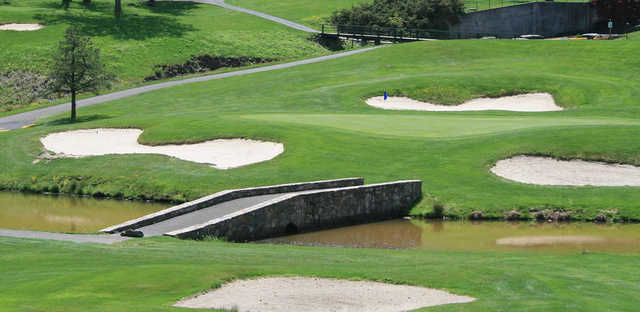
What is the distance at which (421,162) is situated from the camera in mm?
35312

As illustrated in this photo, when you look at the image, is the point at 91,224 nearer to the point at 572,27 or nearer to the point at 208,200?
the point at 208,200

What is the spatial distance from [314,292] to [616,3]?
3833 inches

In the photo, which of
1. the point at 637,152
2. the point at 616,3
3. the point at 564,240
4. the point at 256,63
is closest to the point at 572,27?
the point at 616,3

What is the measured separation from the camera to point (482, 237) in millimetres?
27969

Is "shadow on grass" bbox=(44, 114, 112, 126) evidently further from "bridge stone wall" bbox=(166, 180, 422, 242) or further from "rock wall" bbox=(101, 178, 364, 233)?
"bridge stone wall" bbox=(166, 180, 422, 242)

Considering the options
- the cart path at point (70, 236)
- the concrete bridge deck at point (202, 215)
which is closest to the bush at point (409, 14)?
the concrete bridge deck at point (202, 215)

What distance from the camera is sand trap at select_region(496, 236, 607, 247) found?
27031 millimetres

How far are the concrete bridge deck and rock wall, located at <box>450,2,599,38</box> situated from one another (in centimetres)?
7209

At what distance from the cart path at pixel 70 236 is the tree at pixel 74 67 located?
32790 millimetres

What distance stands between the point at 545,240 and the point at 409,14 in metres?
69.7

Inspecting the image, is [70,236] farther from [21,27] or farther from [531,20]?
[531,20]

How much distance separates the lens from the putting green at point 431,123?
39.6m

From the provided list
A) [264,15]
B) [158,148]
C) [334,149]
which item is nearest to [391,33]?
[264,15]

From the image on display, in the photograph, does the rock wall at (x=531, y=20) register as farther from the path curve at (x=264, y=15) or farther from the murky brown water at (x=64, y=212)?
the murky brown water at (x=64, y=212)
